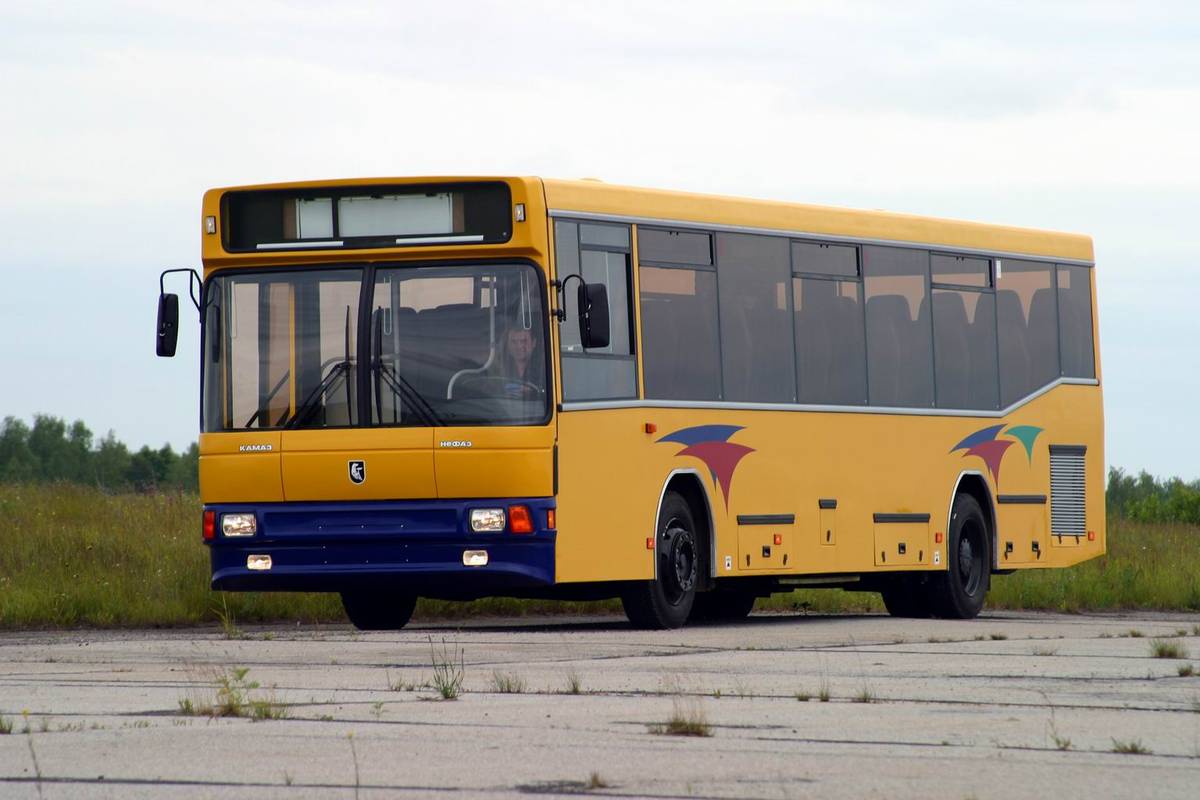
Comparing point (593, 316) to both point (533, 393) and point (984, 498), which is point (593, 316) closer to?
point (533, 393)

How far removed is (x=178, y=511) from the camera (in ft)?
83.6

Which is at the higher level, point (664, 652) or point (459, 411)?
point (459, 411)

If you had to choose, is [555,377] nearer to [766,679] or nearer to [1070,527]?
[766,679]

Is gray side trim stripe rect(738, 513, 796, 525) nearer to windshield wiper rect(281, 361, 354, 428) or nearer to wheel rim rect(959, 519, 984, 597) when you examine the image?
wheel rim rect(959, 519, 984, 597)

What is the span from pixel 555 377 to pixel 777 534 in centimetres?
342

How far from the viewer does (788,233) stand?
19625mm

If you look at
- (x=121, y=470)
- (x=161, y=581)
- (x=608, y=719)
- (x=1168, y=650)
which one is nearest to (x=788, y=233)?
(x=161, y=581)

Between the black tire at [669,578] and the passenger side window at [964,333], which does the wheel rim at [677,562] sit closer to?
the black tire at [669,578]

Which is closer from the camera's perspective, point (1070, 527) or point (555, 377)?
point (555, 377)

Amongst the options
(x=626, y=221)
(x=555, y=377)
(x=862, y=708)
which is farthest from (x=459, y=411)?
(x=862, y=708)

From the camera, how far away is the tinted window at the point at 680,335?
17.8 meters

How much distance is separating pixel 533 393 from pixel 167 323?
9.16 feet

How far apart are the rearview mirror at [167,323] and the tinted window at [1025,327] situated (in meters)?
8.65

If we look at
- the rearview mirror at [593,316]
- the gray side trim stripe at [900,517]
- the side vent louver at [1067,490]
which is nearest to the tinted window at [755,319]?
the gray side trim stripe at [900,517]
